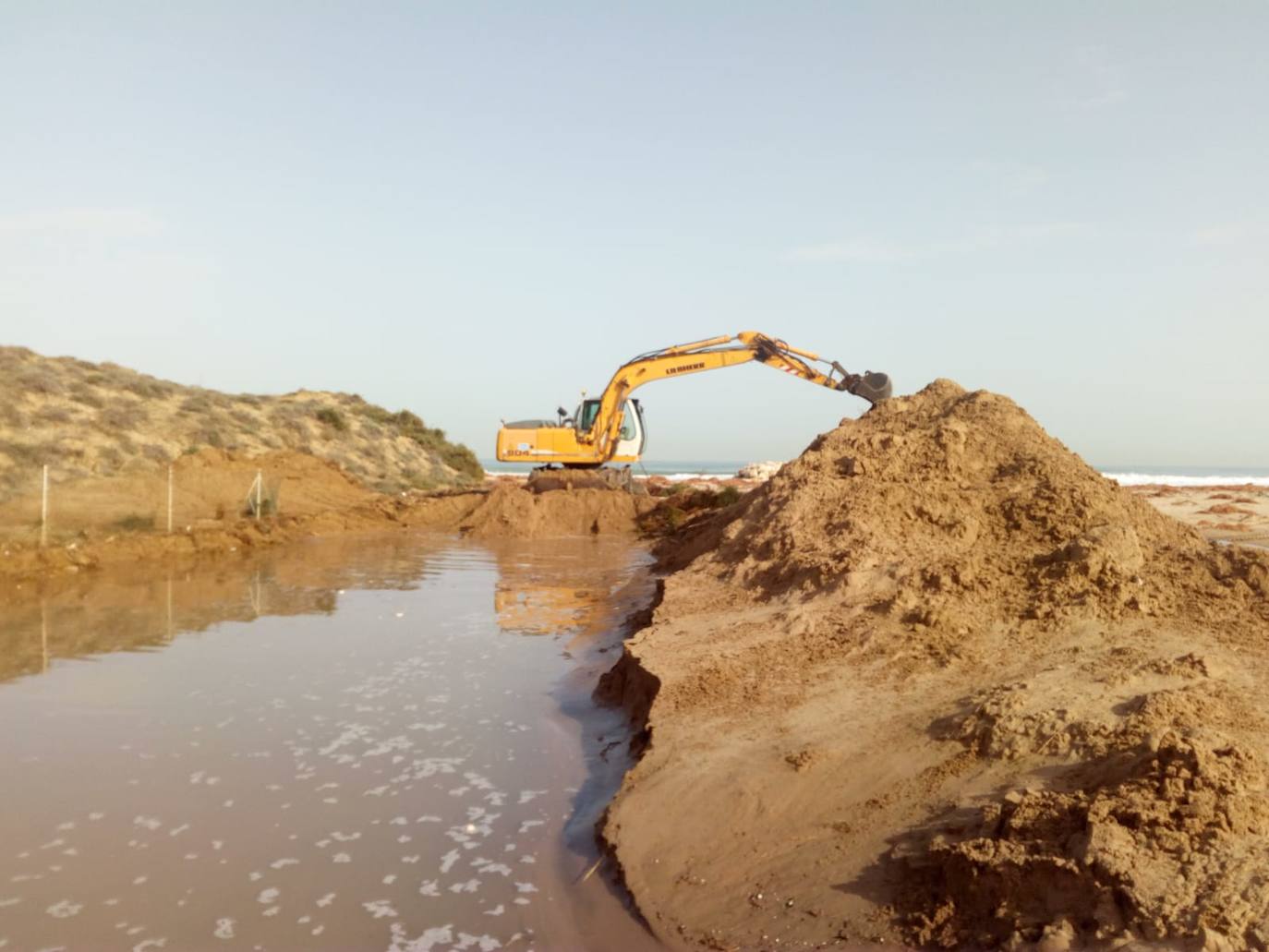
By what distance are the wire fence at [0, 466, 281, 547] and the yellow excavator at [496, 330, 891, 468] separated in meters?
6.74

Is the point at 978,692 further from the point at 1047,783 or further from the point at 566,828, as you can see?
the point at 566,828

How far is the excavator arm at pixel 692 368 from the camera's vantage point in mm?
21953

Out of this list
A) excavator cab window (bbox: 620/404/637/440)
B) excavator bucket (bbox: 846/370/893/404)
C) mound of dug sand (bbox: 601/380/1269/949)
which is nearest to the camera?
mound of dug sand (bbox: 601/380/1269/949)

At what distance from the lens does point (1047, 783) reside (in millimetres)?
4348

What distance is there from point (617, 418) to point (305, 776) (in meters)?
20.0

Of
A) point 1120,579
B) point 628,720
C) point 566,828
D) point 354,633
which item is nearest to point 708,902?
point 566,828

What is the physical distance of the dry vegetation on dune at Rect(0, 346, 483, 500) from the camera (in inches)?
907

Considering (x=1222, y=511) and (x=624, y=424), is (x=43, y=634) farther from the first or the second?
(x=1222, y=511)

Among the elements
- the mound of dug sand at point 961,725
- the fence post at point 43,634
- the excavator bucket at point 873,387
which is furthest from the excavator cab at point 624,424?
the mound of dug sand at point 961,725

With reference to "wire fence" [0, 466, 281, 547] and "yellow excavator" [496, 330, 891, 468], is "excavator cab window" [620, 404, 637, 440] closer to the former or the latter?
"yellow excavator" [496, 330, 891, 468]

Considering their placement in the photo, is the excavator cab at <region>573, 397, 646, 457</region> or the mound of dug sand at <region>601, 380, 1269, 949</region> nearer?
the mound of dug sand at <region>601, 380, 1269, 949</region>

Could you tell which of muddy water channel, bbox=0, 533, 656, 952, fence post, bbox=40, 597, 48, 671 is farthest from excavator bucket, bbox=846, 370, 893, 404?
fence post, bbox=40, 597, 48, 671

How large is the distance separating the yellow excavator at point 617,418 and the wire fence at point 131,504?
22.1 feet

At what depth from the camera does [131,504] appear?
61.2ft
